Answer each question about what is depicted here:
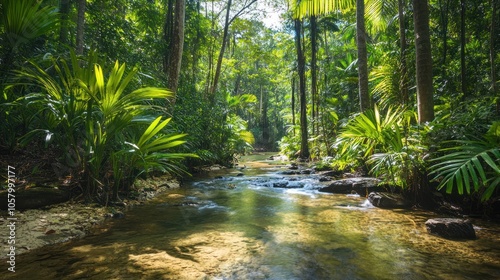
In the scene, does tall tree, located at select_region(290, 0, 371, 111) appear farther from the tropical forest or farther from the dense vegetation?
the tropical forest

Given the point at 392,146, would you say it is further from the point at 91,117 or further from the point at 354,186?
the point at 91,117

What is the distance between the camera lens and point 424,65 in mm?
4598

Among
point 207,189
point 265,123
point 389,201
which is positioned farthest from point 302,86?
point 265,123

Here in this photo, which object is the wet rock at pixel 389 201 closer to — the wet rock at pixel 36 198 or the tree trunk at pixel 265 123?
the wet rock at pixel 36 198

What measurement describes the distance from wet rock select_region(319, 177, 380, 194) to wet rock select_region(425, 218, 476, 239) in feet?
7.48

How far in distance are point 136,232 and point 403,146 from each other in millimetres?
3926

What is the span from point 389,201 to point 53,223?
4.61m

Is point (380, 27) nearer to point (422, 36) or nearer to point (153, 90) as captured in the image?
point (422, 36)

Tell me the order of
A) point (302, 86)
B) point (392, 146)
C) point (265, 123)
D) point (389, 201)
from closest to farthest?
point (392, 146) → point (389, 201) → point (302, 86) → point (265, 123)

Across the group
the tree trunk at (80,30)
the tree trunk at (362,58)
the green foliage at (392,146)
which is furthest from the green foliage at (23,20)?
the tree trunk at (362,58)

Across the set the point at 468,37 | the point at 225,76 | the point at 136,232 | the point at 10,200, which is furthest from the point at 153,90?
the point at 225,76

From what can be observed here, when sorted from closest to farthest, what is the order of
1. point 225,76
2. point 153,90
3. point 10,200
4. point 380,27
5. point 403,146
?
point 10,200 < point 153,90 < point 403,146 < point 380,27 < point 225,76

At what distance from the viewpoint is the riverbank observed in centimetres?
267

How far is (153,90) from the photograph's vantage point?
12.6 ft
